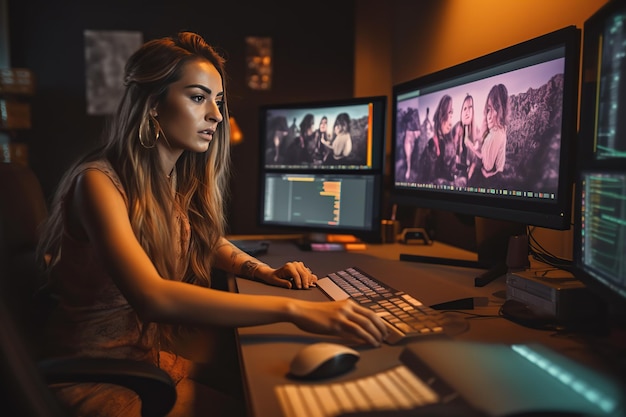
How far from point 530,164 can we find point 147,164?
2.99 feet

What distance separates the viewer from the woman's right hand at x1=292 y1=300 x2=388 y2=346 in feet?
3.07

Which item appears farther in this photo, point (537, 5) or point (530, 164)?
point (537, 5)

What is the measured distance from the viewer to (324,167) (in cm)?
208

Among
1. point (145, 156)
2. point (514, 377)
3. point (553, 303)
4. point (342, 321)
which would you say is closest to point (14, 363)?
point (342, 321)

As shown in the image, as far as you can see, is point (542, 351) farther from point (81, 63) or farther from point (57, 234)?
point (81, 63)

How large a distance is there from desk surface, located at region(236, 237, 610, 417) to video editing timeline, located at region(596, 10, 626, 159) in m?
0.33

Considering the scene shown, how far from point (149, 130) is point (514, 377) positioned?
3.31 feet

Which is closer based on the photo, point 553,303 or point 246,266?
point 553,303

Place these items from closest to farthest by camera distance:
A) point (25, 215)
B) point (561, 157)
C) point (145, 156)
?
1. point (561, 157)
2. point (145, 156)
3. point (25, 215)

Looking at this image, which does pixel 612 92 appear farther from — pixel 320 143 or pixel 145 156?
pixel 320 143

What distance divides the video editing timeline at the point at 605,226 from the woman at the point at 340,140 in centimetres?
111

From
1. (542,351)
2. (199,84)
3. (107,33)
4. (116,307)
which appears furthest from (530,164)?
(107,33)

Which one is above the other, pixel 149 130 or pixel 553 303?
pixel 149 130

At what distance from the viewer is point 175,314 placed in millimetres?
990
